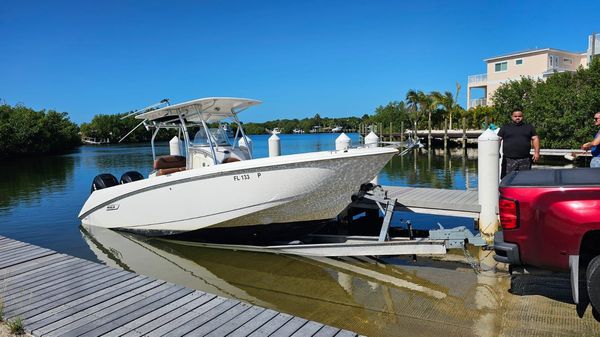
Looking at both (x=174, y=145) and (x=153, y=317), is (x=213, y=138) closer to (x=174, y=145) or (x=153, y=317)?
(x=174, y=145)

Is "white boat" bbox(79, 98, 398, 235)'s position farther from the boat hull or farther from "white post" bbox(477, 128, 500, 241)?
"white post" bbox(477, 128, 500, 241)

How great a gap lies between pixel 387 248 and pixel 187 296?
11.1 ft

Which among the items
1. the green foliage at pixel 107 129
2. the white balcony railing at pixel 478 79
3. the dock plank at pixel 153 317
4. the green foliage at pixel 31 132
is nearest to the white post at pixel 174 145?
the dock plank at pixel 153 317

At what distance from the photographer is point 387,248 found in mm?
6656

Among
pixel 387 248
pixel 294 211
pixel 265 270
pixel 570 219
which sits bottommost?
pixel 265 270

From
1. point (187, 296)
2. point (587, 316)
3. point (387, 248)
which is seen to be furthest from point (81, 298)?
point (587, 316)

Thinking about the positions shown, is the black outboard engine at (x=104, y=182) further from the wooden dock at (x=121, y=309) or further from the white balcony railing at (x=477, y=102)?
the white balcony railing at (x=477, y=102)

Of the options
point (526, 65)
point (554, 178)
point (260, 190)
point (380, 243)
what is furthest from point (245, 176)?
point (526, 65)

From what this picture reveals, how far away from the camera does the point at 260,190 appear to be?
733 centimetres

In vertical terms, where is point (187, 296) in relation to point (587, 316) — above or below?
above

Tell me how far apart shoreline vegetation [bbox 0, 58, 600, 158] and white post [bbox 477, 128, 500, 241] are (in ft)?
28.9

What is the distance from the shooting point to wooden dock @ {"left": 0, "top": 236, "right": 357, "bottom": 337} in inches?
146

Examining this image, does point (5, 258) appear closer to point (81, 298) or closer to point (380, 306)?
point (81, 298)

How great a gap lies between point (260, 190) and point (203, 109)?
2.86 m
